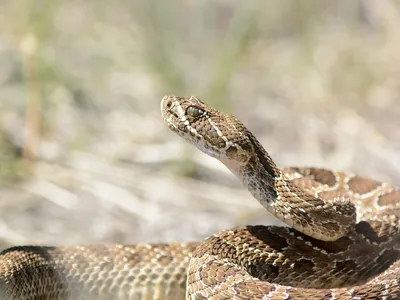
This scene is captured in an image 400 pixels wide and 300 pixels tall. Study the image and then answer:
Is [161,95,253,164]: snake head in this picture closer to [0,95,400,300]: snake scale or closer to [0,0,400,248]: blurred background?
[0,95,400,300]: snake scale

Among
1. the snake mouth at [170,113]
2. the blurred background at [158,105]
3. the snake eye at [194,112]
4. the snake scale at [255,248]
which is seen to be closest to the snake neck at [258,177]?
the snake scale at [255,248]

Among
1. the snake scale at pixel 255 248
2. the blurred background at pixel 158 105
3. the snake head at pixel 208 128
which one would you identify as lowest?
the snake scale at pixel 255 248

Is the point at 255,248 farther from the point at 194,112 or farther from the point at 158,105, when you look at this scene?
the point at 158,105

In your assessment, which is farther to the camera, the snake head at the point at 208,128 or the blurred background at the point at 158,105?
the blurred background at the point at 158,105

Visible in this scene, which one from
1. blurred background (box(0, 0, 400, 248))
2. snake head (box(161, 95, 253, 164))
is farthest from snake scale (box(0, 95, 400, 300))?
blurred background (box(0, 0, 400, 248))

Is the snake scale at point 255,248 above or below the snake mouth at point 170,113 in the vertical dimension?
below

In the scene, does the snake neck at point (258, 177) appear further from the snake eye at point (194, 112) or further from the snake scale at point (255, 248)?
the snake eye at point (194, 112)

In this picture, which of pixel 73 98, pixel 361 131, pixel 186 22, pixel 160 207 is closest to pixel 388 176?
pixel 361 131

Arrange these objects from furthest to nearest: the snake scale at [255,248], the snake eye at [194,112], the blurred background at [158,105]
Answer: the blurred background at [158,105] → the snake eye at [194,112] → the snake scale at [255,248]
